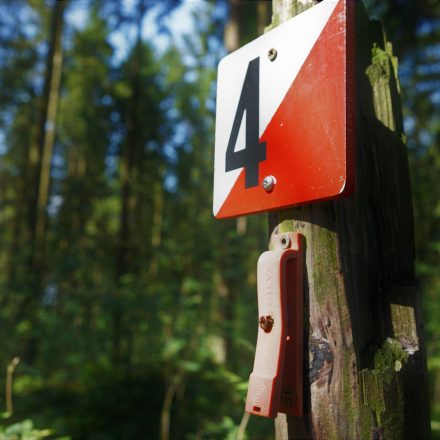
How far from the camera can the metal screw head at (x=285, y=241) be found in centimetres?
137

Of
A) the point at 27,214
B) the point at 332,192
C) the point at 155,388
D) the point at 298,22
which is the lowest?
the point at 155,388

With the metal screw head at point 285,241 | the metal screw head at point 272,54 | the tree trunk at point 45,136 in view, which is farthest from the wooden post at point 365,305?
the tree trunk at point 45,136

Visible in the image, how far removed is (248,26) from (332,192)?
6.35m

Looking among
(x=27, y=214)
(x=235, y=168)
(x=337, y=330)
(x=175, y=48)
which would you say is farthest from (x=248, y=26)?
(x=175, y=48)

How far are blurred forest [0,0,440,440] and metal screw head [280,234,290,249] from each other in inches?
Result: 39.9

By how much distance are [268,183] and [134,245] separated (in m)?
7.89

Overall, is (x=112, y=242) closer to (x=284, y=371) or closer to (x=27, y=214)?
(x=27, y=214)

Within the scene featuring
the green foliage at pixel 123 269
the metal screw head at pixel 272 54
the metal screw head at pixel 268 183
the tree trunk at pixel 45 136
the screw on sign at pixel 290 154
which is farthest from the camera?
the tree trunk at pixel 45 136

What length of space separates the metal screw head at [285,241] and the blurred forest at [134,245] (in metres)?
1.01

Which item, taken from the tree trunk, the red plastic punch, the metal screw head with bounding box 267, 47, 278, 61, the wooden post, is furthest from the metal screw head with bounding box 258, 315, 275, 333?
the tree trunk

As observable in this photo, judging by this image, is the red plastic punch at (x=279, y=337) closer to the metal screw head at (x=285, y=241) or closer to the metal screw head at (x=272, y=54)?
the metal screw head at (x=285, y=241)

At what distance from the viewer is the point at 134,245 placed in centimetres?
899

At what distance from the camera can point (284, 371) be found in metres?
1.28

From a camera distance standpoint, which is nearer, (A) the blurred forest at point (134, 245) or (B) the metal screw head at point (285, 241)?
(B) the metal screw head at point (285, 241)
